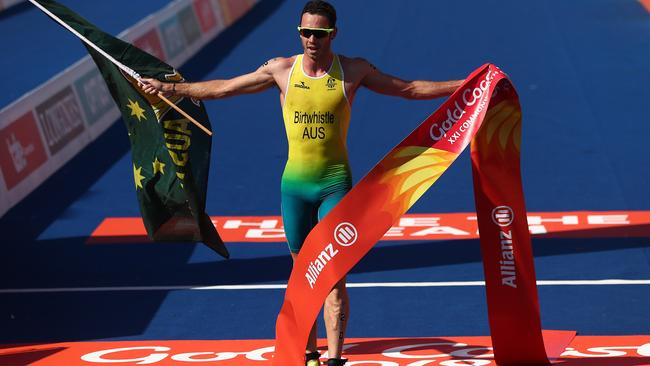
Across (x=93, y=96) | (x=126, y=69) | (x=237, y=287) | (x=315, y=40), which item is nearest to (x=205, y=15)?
(x=93, y=96)

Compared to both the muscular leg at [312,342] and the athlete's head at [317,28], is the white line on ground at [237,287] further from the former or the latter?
the athlete's head at [317,28]

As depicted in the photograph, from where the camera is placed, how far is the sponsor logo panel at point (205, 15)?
81.2 feet

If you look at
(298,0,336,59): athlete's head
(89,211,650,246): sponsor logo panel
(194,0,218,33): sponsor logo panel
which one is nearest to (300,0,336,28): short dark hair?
(298,0,336,59): athlete's head

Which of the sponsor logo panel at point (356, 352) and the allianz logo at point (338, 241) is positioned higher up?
the allianz logo at point (338, 241)

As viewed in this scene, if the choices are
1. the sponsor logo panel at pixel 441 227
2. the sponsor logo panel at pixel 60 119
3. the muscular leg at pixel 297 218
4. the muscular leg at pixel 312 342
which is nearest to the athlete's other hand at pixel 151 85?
the muscular leg at pixel 297 218

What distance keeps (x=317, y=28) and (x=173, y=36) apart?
1477 centimetres

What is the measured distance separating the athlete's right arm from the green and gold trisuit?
0.18 m

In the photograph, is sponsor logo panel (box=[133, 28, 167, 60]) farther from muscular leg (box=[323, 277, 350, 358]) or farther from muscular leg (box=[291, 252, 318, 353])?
muscular leg (box=[323, 277, 350, 358])

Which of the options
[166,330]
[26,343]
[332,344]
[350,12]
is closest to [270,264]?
[166,330]

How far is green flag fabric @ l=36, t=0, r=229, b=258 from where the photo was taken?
8852 mm

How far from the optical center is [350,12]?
27.2 m

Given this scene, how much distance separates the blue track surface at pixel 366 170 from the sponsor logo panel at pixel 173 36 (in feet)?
1.45

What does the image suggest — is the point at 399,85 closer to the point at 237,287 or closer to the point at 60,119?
the point at 237,287

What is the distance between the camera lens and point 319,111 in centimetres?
815
